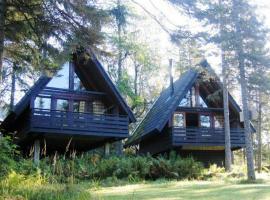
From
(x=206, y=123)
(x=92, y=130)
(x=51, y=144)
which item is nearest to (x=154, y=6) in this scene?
(x=92, y=130)

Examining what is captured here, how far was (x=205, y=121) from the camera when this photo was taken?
86.3ft

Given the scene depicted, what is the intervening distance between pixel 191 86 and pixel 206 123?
294cm

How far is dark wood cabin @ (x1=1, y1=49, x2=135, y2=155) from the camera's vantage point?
2009 cm

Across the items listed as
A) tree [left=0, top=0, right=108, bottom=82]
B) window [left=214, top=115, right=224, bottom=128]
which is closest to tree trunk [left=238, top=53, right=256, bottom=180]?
tree [left=0, top=0, right=108, bottom=82]

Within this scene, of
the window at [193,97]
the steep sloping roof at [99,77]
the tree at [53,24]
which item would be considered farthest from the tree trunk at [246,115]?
the window at [193,97]

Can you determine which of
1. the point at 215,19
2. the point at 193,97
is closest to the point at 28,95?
the point at 193,97

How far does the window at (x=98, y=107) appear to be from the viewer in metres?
23.0

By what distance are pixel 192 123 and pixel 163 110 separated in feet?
9.29

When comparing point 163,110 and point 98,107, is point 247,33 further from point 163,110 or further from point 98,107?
point 163,110

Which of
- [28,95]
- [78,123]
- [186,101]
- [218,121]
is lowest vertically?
[78,123]

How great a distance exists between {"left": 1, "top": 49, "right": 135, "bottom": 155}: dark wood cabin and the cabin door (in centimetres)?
528

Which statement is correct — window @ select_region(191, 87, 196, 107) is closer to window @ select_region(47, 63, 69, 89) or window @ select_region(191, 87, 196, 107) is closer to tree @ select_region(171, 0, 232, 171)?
tree @ select_region(171, 0, 232, 171)

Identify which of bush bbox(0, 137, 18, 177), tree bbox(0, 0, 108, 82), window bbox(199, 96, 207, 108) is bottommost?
bush bbox(0, 137, 18, 177)

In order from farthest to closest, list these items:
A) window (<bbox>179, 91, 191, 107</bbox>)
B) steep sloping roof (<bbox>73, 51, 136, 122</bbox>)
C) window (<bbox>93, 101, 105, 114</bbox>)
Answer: window (<bbox>179, 91, 191, 107</bbox>)
window (<bbox>93, 101, 105, 114</bbox>)
steep sloping roof (<bbox>73, 51, 136, 122</bbox>)
